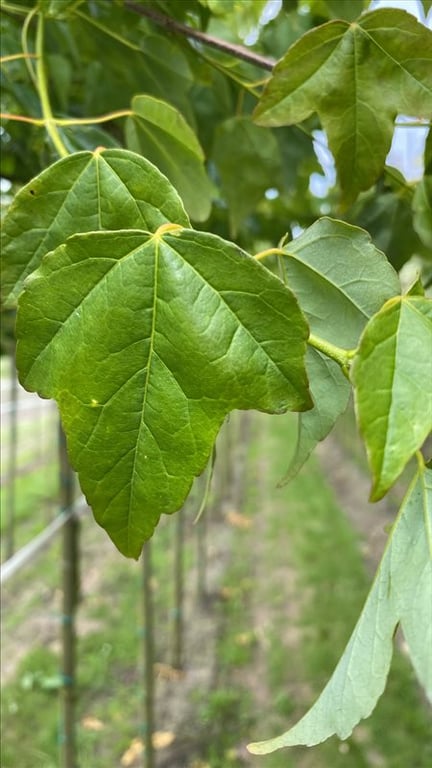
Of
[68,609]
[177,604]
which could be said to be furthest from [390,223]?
[177,604]

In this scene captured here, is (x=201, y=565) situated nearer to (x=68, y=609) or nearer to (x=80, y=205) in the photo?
(x=68, y=609)

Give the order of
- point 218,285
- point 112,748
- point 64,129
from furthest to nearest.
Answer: point 112,748, point 64,129, point 218,285

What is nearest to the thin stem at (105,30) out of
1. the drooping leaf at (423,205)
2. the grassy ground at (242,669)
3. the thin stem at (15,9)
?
the thin stem at (15,9)

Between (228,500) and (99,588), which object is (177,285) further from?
(228,500)

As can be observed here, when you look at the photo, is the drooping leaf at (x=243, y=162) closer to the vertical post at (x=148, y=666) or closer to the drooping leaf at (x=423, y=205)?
the drooping leaf at (x=423, y=205)

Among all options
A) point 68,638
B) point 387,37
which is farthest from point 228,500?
point 387,37

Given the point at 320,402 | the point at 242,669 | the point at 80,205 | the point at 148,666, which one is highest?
the point at 80,205
